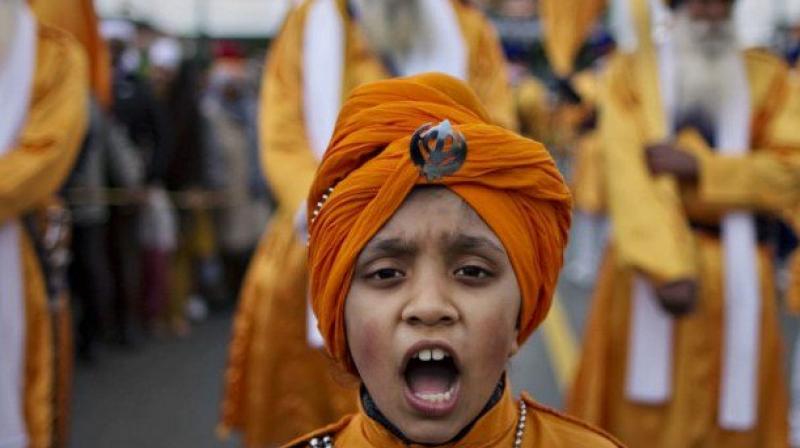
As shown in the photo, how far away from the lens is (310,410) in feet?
13.4

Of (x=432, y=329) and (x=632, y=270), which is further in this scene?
(x=632, y=270)

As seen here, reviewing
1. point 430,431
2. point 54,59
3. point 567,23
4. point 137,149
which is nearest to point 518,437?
point 430,431

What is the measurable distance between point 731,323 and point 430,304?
255 cm

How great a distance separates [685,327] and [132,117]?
4.80 metres

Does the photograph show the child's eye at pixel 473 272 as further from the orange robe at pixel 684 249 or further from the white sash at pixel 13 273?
the white sash at pixel 13 273

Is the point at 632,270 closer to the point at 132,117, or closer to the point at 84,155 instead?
the point at 84,155

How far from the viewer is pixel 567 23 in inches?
222

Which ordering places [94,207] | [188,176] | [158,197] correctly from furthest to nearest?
[188,176], [158,197], [94,207]

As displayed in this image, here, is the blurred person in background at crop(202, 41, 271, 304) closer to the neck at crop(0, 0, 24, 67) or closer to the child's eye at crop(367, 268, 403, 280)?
the neck at crop(0, 0, 24, 67)

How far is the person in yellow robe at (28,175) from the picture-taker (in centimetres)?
395

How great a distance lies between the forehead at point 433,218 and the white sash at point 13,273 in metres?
2.49

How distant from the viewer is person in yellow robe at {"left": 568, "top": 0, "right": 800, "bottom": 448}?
4.00 meters

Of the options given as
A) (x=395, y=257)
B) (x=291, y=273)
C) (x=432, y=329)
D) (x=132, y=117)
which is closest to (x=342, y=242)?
(x=395, y=257)

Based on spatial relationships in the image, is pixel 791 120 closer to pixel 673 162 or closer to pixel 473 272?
pixel 673 162
